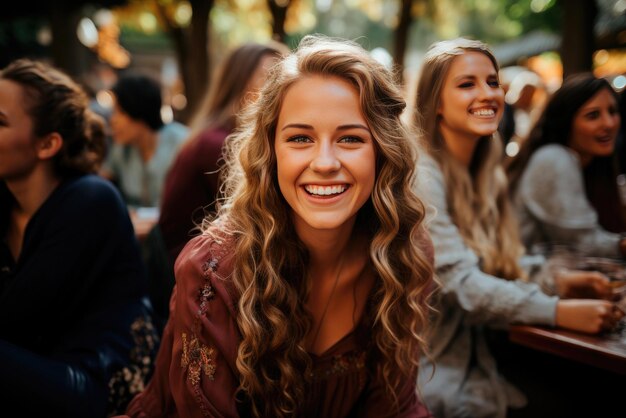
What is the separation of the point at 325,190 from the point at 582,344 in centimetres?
109

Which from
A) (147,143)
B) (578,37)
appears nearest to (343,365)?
(147,143)

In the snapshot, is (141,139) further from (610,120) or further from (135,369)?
(610,120)

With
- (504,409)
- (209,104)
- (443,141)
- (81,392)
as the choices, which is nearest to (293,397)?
(81,392)

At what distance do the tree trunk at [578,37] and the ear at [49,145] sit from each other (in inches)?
167

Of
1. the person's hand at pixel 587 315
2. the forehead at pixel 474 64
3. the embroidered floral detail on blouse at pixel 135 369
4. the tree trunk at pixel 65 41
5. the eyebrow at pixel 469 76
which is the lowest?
the embroidered floral detail on blouse at pixel 135 369

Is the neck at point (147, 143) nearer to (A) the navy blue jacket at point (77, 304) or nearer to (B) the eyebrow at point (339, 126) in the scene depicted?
(A) the navy blue jacket at point (77, 304)

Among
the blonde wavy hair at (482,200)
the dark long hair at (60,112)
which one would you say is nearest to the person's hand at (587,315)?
the blonde wavy hair at (482,200)

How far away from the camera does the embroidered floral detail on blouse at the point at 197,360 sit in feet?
4.80

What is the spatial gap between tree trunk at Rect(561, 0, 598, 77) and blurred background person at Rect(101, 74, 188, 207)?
→ 3.76 m

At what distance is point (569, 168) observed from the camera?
2.66 metres

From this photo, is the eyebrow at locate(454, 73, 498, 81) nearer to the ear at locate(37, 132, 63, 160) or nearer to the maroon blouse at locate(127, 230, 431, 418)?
the maroon blouse at locate(127, 230, 431, 418)

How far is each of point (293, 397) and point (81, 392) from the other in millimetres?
816

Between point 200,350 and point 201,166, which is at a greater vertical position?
point 201,166

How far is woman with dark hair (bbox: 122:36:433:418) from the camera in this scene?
4.83 ft
